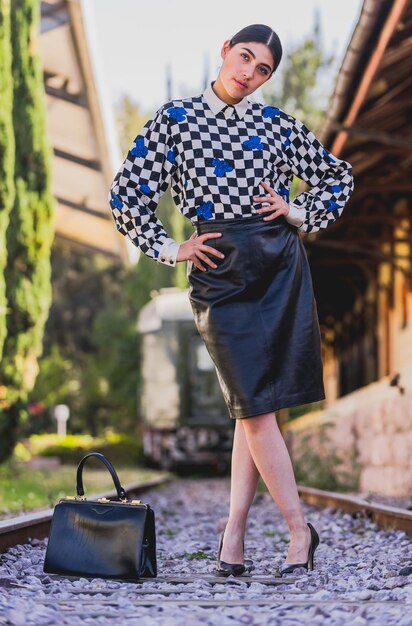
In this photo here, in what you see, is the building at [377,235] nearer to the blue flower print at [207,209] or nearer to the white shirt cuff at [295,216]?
the white shirt cuff at [295,216]

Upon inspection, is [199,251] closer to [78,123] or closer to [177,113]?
[177,113]

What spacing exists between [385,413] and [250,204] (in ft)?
19.3

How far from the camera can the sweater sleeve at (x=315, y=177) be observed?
155 inches

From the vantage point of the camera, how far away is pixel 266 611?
2836 millimetres

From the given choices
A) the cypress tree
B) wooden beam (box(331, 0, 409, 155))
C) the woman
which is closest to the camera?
the woman

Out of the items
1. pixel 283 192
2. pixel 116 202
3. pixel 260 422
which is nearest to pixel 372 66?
pixel 283 192

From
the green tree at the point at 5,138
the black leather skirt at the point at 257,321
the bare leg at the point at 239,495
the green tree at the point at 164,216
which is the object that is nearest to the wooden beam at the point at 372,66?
the black leather skirt at the point at 257,321

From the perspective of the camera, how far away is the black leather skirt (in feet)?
12.0

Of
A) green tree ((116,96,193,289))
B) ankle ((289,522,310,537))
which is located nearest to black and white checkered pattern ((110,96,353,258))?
ankle ((289,522,310,537))

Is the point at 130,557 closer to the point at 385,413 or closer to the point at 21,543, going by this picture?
the point at 21,543

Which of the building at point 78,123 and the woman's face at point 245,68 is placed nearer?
the woman's face at point 245,68

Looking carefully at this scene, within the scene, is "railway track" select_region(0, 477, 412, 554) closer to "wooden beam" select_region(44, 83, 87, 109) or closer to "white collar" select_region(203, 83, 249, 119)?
"white collar" select_region(203, 83, 249, 119)

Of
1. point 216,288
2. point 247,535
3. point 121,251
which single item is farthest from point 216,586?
point 121,251

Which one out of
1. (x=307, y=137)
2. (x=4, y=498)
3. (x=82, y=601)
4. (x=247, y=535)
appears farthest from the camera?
(x=4, y=498)
